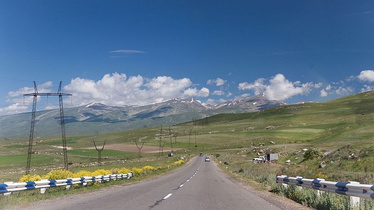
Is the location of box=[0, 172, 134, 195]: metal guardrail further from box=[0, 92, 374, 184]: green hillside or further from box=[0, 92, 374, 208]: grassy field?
box=[0, 92, 374, 184]: green hillside

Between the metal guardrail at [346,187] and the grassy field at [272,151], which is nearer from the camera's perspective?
the metal guardrail at [346,187]

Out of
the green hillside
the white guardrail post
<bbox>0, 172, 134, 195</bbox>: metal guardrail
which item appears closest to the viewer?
the white guardrail post

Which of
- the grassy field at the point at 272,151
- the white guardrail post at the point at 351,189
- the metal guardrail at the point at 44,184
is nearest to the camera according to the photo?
the white guardrail post at the point at 351,189

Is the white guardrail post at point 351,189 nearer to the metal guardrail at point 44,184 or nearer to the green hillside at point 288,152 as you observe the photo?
the green hillside at point 288,152

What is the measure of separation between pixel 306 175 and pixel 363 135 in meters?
72.0

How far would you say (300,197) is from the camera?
16969 millimetres

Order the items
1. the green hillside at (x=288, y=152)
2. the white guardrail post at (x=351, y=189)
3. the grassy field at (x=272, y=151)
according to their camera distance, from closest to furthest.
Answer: the white guardrail post at (x=351, y=189) < the grassy field at (x=272, y=151) < the green hillside at (x=288, y=152)

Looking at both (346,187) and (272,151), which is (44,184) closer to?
(346,187)

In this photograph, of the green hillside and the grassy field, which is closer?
the grassy field

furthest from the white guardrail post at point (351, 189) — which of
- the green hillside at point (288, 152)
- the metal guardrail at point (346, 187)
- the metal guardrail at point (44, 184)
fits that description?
the metal guardrail at point (44, 184)

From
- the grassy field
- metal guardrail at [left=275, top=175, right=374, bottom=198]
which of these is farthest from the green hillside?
metal guardrail at [left=275, top=175, right=374, bottom=198]

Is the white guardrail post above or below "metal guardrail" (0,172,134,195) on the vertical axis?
above

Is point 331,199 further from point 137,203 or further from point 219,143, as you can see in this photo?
point 219,143

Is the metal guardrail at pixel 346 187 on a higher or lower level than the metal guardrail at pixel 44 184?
higher
